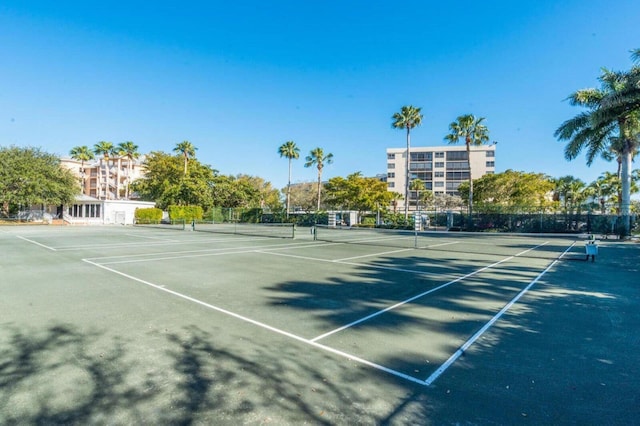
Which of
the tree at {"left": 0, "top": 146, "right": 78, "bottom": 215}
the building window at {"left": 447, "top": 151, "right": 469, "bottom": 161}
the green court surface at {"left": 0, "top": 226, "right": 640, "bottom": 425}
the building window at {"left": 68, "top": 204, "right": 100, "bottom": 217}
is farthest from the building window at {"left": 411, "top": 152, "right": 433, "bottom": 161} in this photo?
the green court surface at {"left": 0, "top": 226, "right": 640, "bottom": 425}

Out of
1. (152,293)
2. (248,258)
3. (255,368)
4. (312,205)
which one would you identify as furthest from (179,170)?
(255,368)

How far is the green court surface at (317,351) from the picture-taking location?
A: 2953 millimetres


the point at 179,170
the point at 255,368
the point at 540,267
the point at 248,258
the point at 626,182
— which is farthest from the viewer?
the point at 179,170

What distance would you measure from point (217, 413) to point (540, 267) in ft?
38.8

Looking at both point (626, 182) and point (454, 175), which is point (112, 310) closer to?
point (626, 182)

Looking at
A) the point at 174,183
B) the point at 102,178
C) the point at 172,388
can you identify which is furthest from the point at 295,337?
the point at 102,178

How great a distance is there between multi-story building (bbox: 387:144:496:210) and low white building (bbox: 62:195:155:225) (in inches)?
2527

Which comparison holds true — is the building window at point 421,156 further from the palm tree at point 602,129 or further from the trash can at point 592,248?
the trash can at point 592,248

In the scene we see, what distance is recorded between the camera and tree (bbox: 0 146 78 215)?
42594 mm

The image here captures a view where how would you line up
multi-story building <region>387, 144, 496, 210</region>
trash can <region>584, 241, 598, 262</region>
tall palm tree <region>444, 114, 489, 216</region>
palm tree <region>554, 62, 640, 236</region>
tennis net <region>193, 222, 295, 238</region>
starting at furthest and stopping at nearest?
multi-story building <region>387, 144, 496, 210</region> < tall palm tree <region>444, 114, 489, 216</region> < tennis net <region>193, 222, 295, 238</region> < palm tree <region>554, 62, 640, 236</region> < trash can <region>584, 241, 598, 262</region>

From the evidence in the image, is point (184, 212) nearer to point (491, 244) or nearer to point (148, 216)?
point (148, 216)

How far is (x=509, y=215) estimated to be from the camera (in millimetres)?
31375

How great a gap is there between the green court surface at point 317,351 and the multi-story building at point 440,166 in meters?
83.4

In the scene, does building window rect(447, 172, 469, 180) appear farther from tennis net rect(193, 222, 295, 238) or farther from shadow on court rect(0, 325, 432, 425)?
shadow on court rect(0, 325, 432, 425)
